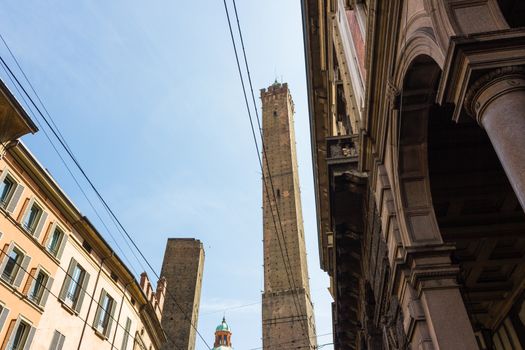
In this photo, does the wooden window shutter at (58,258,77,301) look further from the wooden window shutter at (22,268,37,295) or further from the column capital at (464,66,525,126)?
the column capital at (464,66,525,126)

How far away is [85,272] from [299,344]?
119ft

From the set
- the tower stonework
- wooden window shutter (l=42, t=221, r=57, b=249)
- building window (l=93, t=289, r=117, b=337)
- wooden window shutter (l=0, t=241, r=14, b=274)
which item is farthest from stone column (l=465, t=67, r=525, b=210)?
the tower stonework

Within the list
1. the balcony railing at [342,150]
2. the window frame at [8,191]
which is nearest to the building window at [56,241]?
the window frame at [8,191]

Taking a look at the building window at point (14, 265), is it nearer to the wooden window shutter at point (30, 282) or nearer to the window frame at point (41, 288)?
the wooden window shutter at point (30, 282)

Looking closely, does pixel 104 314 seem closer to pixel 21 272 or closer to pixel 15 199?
pixel 21 272

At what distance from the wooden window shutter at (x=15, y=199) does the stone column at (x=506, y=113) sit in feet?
50.3

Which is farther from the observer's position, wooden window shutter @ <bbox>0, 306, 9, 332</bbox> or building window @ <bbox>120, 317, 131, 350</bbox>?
building window @ <bbox>120, 317, 131, 350</bbox>

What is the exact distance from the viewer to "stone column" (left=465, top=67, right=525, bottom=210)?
136 inches

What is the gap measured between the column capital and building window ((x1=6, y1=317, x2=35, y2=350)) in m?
15.9

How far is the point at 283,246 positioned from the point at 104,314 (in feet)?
124

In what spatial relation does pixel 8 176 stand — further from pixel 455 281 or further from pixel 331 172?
pixel 455 281

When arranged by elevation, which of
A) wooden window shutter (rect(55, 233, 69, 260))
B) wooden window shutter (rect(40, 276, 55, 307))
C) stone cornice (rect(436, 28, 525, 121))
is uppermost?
wooden window shutter (rect(55, 233, 69, 260))

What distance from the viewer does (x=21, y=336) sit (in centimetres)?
1502

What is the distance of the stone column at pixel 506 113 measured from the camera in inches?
136
